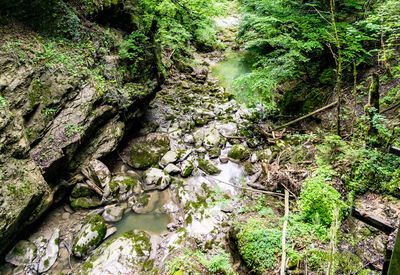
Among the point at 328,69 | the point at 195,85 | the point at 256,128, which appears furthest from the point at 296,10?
the point at 195,85

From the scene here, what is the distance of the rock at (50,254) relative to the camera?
12.8 ft

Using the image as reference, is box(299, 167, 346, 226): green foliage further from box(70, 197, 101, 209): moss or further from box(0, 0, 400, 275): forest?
box(70, 197, 101, 209): moss

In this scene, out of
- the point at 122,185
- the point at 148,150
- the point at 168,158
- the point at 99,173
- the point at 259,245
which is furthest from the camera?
the point at 148,150

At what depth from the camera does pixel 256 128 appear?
8.38 m

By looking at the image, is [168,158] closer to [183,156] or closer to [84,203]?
[183,156]

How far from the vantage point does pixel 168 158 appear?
6855mm

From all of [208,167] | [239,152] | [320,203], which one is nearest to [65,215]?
[208,167]

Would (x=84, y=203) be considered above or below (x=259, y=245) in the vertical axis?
below

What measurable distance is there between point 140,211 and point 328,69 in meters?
7.83

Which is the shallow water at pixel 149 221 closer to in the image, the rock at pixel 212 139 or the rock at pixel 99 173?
the rock at pixel 99 173

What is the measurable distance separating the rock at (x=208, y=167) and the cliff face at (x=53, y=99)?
3086mm

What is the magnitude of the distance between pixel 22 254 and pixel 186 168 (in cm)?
446

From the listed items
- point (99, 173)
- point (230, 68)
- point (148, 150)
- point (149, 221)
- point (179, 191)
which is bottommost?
point (149, 221)

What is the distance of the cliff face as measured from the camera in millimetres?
3695
